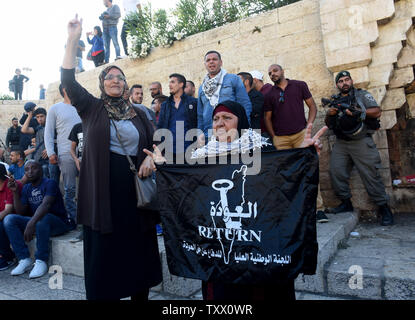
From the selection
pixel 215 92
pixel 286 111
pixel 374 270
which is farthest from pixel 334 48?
pixel 374 270

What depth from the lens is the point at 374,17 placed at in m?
4.61

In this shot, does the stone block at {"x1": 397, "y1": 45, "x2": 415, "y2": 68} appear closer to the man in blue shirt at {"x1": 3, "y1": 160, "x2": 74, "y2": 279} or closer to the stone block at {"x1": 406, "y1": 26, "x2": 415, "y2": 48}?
the stone block at {"x1": 406, "y1": 26, "x2": 415, "y2": 48}

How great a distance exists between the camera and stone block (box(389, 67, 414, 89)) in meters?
4.90

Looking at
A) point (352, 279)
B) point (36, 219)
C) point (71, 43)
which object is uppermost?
point (71, 43)

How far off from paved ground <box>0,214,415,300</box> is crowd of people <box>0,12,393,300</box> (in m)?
0.25

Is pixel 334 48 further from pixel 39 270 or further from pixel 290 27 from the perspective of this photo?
pixel 39 270

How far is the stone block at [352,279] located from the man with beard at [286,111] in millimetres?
1958

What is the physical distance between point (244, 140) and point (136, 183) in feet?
2.84

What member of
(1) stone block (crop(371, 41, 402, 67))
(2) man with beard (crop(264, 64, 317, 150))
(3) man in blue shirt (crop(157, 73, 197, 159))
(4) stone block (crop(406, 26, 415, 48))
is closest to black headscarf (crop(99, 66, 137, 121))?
(3) man in blue shirt (crop(157, 73, 197, 159))

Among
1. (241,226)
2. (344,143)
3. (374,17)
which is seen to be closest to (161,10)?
(374,17)

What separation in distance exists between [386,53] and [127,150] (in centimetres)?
434

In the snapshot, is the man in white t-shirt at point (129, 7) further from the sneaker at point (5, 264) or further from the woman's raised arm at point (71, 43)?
the woman's raised arm at point (71, 43)

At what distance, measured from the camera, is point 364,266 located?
288cm
